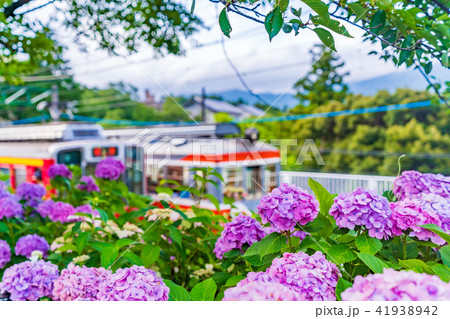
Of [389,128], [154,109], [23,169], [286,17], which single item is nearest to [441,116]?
[389,128]

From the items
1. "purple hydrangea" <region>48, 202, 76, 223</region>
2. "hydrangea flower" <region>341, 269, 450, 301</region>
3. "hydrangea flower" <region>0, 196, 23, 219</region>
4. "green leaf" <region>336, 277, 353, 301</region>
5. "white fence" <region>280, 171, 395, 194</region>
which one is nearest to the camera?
"hydrangea flower" <region>341, 269, 450, 301</region>

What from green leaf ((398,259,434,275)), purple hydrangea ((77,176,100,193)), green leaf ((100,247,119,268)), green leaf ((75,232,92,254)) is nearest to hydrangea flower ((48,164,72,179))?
purple hydrangea ((77,176,100,193))

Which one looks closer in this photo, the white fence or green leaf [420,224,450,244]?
green leaf [420,224,450,244]

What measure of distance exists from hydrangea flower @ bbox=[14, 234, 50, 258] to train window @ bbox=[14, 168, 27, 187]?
84.7 inches

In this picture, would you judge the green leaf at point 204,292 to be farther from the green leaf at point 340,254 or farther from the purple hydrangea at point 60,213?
the purple hydrangea at point 60,213

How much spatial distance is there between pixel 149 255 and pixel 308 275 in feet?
1.49

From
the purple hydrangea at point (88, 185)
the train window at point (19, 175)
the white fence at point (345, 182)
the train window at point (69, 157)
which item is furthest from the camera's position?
the train window at point (19, 175)

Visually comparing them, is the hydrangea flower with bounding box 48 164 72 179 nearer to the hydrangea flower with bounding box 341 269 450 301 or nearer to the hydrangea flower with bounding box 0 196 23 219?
the hydrangea flower with bounding box 0 196 23 219

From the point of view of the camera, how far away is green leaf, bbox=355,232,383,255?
55 centimetres

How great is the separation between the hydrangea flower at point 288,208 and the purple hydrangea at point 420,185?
0.31m

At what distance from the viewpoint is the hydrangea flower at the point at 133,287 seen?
0.47 meters

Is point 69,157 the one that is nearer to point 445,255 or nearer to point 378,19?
point 378,19

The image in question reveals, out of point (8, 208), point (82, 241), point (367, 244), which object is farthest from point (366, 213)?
point (8, 208)

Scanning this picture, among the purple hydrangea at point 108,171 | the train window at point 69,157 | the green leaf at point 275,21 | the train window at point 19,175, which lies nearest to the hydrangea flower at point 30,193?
the purple hydrangea at point 108,171
